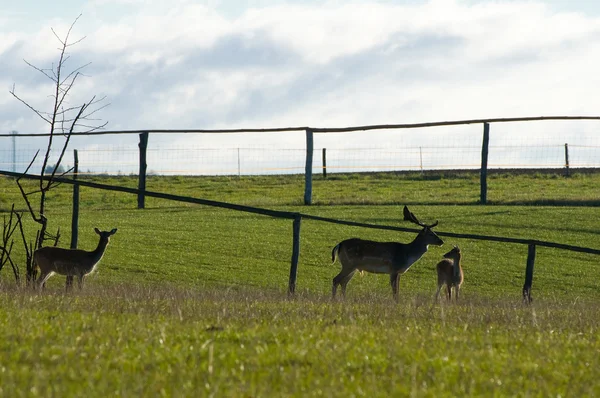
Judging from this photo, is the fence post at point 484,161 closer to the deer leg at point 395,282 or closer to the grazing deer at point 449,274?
the grazing deer at point 449,274

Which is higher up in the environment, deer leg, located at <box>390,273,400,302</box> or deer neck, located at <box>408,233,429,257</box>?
deer neck, located at <box>408,233,429,257</box>

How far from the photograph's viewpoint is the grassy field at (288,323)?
638 cm

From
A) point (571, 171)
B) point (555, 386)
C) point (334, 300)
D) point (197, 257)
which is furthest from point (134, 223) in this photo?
point (571, 171)

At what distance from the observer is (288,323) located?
9.14 meters

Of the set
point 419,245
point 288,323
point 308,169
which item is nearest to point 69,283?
point 419,245

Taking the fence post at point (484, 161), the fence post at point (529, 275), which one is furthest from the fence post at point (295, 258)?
the fence post at point (484, 161)

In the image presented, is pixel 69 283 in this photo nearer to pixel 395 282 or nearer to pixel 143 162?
pixel 395 282

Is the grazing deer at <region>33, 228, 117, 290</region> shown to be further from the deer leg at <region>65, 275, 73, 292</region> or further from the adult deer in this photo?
the adult deer

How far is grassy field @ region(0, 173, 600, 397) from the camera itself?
251 inches

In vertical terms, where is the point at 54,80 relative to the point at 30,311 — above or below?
above

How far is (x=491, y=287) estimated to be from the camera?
17.9 meters

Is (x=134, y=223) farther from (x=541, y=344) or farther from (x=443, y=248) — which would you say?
(x=541, y=344)

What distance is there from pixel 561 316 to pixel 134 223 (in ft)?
48.0

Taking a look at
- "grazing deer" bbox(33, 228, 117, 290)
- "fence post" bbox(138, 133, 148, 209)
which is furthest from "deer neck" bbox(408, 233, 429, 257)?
"fence post" bbox(138, 133, 148, 209)
